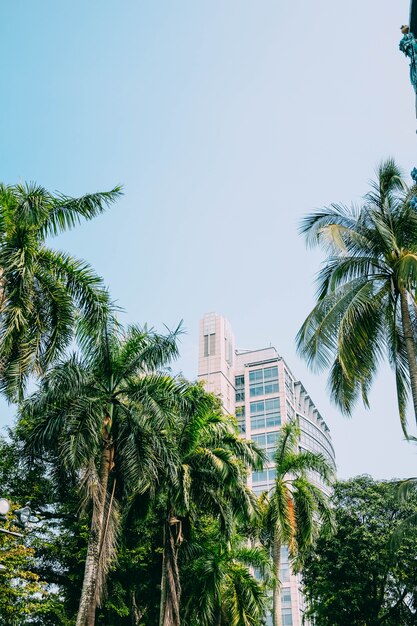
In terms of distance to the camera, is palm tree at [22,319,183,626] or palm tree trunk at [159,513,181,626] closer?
palm tree at [22,319,183,626]

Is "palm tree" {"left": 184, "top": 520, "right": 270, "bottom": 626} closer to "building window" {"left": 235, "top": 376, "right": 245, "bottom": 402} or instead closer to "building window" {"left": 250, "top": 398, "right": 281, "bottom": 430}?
"building window" {"left": 250, "top": 398, "right": 281, "bottom": 430}

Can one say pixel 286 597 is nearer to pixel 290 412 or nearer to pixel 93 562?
pixel 290 412

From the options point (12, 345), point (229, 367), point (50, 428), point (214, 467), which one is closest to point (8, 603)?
point (50, 428)

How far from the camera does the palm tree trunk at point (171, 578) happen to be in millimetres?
17766

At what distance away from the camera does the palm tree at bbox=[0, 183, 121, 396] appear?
41.0 feet

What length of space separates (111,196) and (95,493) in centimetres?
765

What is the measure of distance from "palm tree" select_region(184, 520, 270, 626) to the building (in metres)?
43.5

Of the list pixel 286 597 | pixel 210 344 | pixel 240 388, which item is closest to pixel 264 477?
pixel 286 597

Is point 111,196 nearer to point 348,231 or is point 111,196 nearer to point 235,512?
point 348,231

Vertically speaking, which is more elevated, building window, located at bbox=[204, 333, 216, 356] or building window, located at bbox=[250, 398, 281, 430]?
building window, located at bbox=[204, 333, 216, 356]

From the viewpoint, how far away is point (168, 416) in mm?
16719

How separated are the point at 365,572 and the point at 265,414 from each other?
40.5 metres

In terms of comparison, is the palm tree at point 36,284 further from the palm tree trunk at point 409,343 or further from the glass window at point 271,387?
the glass window at point 271,387

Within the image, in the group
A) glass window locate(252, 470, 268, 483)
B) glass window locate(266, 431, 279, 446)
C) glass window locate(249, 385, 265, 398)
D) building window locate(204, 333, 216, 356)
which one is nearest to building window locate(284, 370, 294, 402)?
glass window locate(249, 385, 265, 398)
